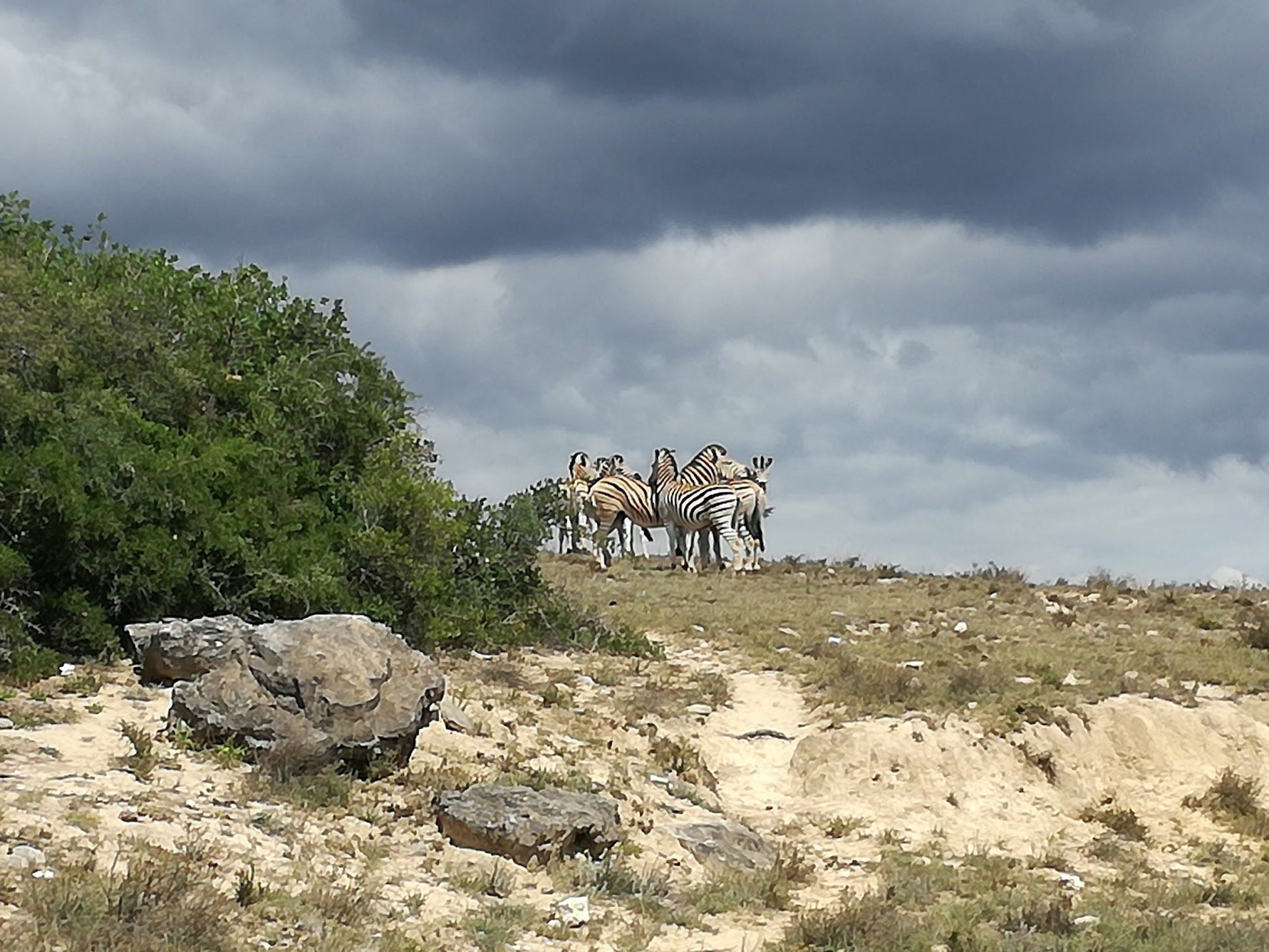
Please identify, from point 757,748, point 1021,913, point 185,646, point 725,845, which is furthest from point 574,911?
point 757,748

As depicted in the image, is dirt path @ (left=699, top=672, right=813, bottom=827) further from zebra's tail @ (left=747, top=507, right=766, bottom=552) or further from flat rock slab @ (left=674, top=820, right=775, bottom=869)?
zebra's tail @ (left=747, top=507, right=766, bottom=552)

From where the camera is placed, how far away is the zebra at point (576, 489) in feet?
73.2

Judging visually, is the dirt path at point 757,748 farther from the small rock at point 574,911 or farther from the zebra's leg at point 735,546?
the zebra's leg at point 735,546

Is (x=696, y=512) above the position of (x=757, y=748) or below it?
above

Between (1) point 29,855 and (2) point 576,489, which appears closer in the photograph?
(1) point 29,855

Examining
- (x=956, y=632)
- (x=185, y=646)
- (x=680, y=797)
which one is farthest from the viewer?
(x=956, y=632)

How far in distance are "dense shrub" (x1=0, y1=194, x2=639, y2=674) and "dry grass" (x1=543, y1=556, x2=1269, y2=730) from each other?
3163mm

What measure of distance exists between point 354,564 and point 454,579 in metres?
1.87

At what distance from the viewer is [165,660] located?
13117 mm

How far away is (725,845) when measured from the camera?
12.1m

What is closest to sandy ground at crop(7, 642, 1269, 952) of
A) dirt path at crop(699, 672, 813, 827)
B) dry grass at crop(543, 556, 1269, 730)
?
dirt path at crop(699, 672, 813, 827)

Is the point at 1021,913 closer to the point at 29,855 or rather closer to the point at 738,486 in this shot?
the point at 29,855

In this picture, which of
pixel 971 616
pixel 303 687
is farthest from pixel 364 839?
pixel 971 616

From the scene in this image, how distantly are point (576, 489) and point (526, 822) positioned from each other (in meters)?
23.5
